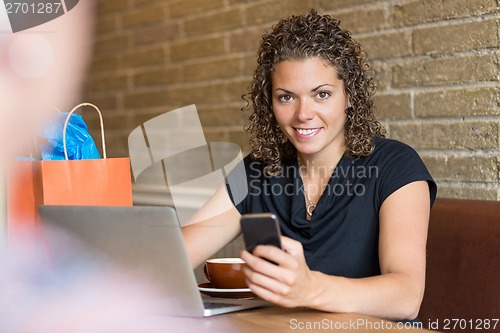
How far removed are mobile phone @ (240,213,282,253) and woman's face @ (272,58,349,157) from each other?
0.64 meters

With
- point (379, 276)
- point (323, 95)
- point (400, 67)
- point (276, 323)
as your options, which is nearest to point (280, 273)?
point (276, 323)

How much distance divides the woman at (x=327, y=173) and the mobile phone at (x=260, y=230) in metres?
0.45

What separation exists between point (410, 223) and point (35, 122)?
0.81 m

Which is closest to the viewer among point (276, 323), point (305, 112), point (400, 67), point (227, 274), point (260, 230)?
point (260, 230)

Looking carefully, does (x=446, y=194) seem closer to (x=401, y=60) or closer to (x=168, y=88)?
(x=401, y=60)

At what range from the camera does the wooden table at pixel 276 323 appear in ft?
3.56

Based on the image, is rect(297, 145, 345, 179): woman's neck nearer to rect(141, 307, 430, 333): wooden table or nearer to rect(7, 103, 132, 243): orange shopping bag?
rect(7, 103, 132, 243): orange shopping bag

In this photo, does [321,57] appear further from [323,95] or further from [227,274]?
[227,274]

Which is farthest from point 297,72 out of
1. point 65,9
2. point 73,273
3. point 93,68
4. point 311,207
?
point 93,68

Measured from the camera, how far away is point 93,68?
11.4ft

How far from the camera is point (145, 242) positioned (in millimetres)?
1078

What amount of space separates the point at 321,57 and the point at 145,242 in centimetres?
75

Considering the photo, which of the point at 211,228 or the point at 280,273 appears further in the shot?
the point at 211,228

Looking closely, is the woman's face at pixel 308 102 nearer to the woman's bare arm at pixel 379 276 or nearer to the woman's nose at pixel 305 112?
the woman's nose at pixel 305 112
